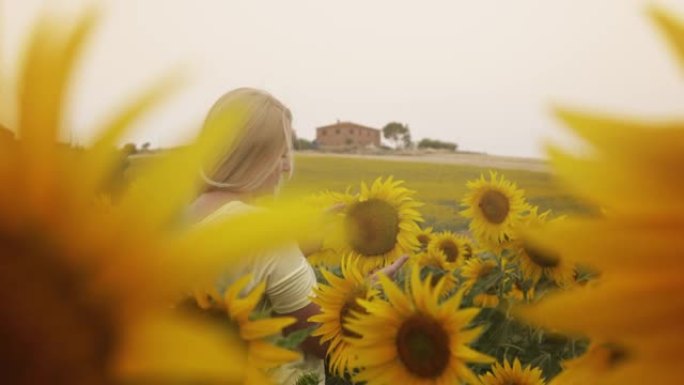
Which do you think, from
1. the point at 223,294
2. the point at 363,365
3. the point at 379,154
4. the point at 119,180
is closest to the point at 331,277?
the point at 363,365

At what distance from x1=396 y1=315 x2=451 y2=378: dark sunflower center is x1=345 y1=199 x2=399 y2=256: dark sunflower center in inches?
71.2

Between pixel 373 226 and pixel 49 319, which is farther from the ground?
pixel 49 319

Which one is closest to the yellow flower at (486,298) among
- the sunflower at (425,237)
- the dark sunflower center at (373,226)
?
the dark sunflower center at (373,226)

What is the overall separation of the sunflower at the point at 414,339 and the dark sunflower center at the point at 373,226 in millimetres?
1822

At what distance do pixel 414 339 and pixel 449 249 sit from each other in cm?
237

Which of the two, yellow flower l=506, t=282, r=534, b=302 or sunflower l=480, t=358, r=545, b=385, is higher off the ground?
yellow flower l=506, t=282, r=534, b=302

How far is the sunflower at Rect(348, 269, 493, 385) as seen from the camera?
3.91 ft

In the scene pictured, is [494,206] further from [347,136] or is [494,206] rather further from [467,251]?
[347,136]

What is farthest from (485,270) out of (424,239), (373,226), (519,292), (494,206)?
(494,206)

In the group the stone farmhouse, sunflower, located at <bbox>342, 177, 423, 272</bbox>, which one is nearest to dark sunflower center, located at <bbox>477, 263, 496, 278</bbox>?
sunflower, located at <bbox>342, 177, 423, 272</bbox>

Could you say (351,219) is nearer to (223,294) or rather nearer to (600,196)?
(223,294)

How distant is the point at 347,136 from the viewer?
1202cm

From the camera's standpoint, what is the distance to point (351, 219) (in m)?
3.20

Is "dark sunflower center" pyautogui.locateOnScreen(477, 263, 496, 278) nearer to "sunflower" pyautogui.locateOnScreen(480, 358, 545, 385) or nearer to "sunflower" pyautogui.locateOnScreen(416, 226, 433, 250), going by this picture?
"sunflower" pyautogui.locateOnScreen(480, 358, 545, 385)
